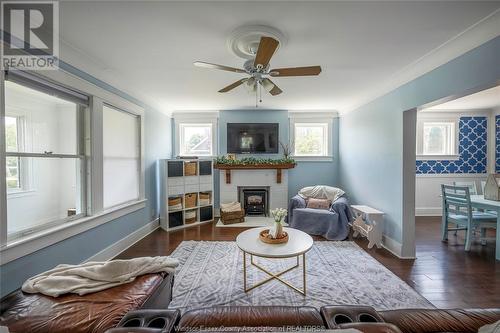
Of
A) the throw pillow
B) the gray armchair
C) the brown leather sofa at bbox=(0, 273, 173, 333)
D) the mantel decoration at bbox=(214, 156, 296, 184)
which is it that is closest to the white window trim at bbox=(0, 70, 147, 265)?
the brown leather sofa at bbox=(0, 273, 173, 333)

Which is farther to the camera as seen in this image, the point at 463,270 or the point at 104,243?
the point at 104,243

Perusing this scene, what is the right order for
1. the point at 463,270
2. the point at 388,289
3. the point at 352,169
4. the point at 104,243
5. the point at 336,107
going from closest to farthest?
the point at 388,289 < the point at 463,270 < the point at 104,243 < the point at 352,169 < the point at 336,107

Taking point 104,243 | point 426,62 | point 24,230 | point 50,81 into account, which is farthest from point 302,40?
point 104,243

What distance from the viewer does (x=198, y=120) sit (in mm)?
5156

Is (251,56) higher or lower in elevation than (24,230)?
higher

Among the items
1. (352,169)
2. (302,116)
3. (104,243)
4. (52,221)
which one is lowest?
(104,243)

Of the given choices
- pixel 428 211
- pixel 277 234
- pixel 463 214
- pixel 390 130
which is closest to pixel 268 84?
pixel 277 234

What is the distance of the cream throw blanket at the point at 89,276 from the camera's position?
1.45 m

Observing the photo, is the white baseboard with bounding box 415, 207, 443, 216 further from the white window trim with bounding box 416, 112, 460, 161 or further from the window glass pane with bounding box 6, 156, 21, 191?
the window glass pane with bounding box 6, 156, 21, 191

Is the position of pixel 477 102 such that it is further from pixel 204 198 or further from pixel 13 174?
pixel 13 174

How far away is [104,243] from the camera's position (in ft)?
9.26

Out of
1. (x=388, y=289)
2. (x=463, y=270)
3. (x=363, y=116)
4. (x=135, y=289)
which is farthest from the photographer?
(x=363, y=116)

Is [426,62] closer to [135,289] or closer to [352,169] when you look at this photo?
[352,169]

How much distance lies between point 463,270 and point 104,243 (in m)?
4.41
